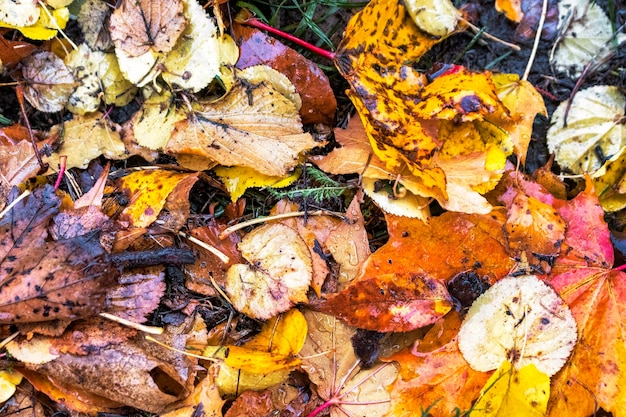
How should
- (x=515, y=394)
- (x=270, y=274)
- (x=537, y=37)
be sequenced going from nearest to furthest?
(x=515, y=394)
(x=270, y=274)
(x=537, y=37)

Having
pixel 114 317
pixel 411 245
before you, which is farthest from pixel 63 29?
pixel 411 245

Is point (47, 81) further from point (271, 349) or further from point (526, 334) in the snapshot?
point (526, 334)

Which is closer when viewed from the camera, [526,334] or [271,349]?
[526,334]

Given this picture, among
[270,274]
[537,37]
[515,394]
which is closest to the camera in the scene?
[515,394]

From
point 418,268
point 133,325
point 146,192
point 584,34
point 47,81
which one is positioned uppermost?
point 584,34

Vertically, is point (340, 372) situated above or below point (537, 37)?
below

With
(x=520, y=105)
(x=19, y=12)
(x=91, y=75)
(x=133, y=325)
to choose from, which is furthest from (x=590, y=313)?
(x=19, y=12)
